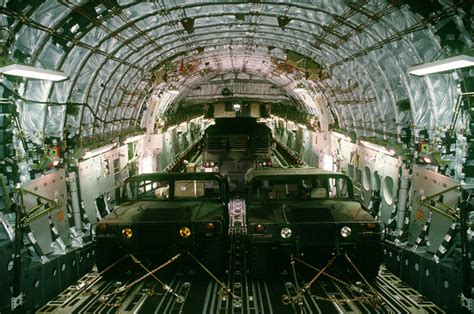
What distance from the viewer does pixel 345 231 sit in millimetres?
7637

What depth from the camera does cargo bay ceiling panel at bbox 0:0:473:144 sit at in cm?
692

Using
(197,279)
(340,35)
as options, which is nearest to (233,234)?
(197,279)

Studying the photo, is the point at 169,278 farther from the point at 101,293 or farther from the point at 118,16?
the point at 118,16

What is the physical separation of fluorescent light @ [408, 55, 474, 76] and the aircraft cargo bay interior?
4 cm

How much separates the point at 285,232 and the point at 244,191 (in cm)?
219

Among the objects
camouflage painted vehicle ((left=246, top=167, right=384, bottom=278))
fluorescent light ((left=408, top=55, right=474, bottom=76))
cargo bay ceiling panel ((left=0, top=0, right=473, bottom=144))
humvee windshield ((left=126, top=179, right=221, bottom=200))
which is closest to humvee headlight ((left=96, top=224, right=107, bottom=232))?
humvee windshield ((left=126, top=179, right=221, bottom=200))

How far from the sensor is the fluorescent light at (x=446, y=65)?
528cm

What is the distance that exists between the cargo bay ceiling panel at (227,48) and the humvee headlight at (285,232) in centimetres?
380

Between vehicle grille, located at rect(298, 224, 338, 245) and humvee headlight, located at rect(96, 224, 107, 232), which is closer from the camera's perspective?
vehicle grille, located at rect(298, 224, 338, 245)

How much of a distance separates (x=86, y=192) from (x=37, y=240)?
281 cm

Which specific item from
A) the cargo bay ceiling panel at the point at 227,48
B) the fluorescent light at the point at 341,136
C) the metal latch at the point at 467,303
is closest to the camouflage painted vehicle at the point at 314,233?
the metal latch at the point at 467,303

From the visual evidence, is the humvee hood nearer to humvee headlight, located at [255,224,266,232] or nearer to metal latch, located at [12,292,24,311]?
humvee headlight, located at [255,224,266,232]

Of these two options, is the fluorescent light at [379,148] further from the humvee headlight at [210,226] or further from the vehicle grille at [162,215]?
the vehicle grille at [162,215]

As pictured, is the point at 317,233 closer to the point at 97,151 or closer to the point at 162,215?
the point at 162,215
